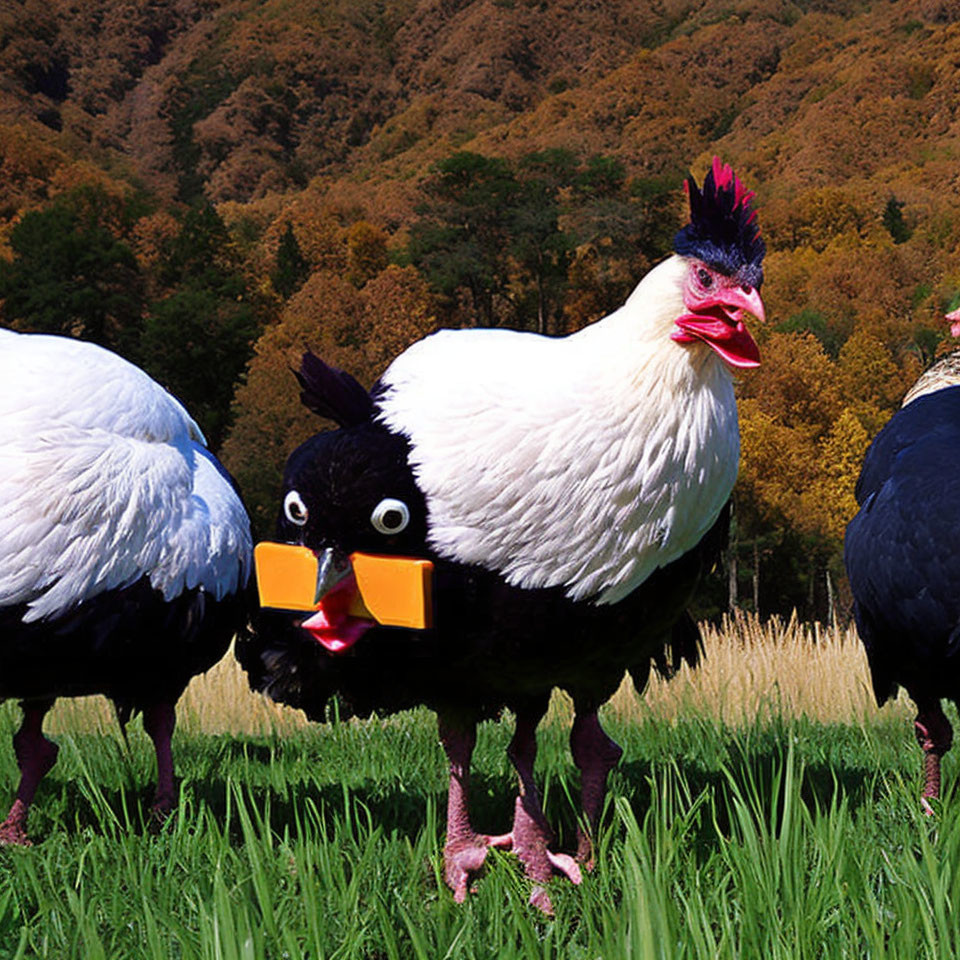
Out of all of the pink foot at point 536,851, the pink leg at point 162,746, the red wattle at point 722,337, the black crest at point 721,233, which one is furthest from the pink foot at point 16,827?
the black crest at point 721,233

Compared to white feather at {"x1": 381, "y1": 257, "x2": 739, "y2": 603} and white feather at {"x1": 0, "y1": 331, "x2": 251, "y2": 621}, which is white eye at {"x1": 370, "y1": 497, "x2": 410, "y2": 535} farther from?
white feather at {"x1": 0, "y1": 331, "x2": 251, "y2": 621}

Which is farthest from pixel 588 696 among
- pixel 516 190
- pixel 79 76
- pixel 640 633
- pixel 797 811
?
pixel 79 76

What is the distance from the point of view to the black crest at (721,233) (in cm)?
216

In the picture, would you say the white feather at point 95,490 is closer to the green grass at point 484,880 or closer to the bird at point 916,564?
the green grass at point 484,880

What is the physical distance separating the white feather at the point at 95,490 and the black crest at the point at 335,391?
59 cm

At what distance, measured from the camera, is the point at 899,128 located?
28531mm

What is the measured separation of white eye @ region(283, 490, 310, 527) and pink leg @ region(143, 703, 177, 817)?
106 cm

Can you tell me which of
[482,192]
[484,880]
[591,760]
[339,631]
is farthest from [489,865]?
[482,192]

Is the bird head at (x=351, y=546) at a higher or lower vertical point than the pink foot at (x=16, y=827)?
higher

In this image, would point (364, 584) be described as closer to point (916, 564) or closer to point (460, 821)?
point (460, 821)

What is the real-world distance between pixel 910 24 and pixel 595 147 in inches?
449

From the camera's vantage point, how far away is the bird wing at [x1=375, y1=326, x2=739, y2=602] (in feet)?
6.96

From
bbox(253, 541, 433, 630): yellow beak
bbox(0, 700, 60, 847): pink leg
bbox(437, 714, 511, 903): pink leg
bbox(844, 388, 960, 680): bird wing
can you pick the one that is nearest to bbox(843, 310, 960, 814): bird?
bbox(844, 388, 960, 680): bird wing

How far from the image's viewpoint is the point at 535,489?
2.12m
